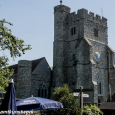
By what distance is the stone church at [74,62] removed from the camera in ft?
101

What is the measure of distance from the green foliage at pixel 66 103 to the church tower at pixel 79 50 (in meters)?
16.4

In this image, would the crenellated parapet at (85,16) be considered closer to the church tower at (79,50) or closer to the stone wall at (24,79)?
the church tower at (79,50)

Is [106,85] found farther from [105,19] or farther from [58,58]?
[105,19]

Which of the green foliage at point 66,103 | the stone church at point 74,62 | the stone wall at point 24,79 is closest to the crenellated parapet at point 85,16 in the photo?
the stone church at point 74,62

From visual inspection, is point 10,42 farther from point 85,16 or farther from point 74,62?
point 85,16

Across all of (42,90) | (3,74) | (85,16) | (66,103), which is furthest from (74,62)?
(3,74)

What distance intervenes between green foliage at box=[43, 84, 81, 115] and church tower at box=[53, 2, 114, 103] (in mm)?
16412

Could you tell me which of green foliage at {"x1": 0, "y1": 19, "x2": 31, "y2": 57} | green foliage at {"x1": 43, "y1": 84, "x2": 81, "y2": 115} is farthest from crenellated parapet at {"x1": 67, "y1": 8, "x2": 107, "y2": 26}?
green foliage at {"x1": 0, "y1": 19, "x2": 31, "y2": 57}

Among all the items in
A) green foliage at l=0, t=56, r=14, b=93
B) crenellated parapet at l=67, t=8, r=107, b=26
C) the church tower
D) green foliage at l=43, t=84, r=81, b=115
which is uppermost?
crenellated parapet at l=67, t=8, r=107, b=26

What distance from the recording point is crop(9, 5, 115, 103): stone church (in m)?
30.8

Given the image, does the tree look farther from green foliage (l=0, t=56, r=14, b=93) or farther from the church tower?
the church tower

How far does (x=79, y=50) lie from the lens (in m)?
32.0

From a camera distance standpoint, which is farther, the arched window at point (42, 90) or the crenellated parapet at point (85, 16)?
the crenellated parapet at point (85, 16)

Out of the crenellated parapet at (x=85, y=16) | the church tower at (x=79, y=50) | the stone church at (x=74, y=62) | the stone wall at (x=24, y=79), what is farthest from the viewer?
the crenellated parapet at (x=85, y=16)
